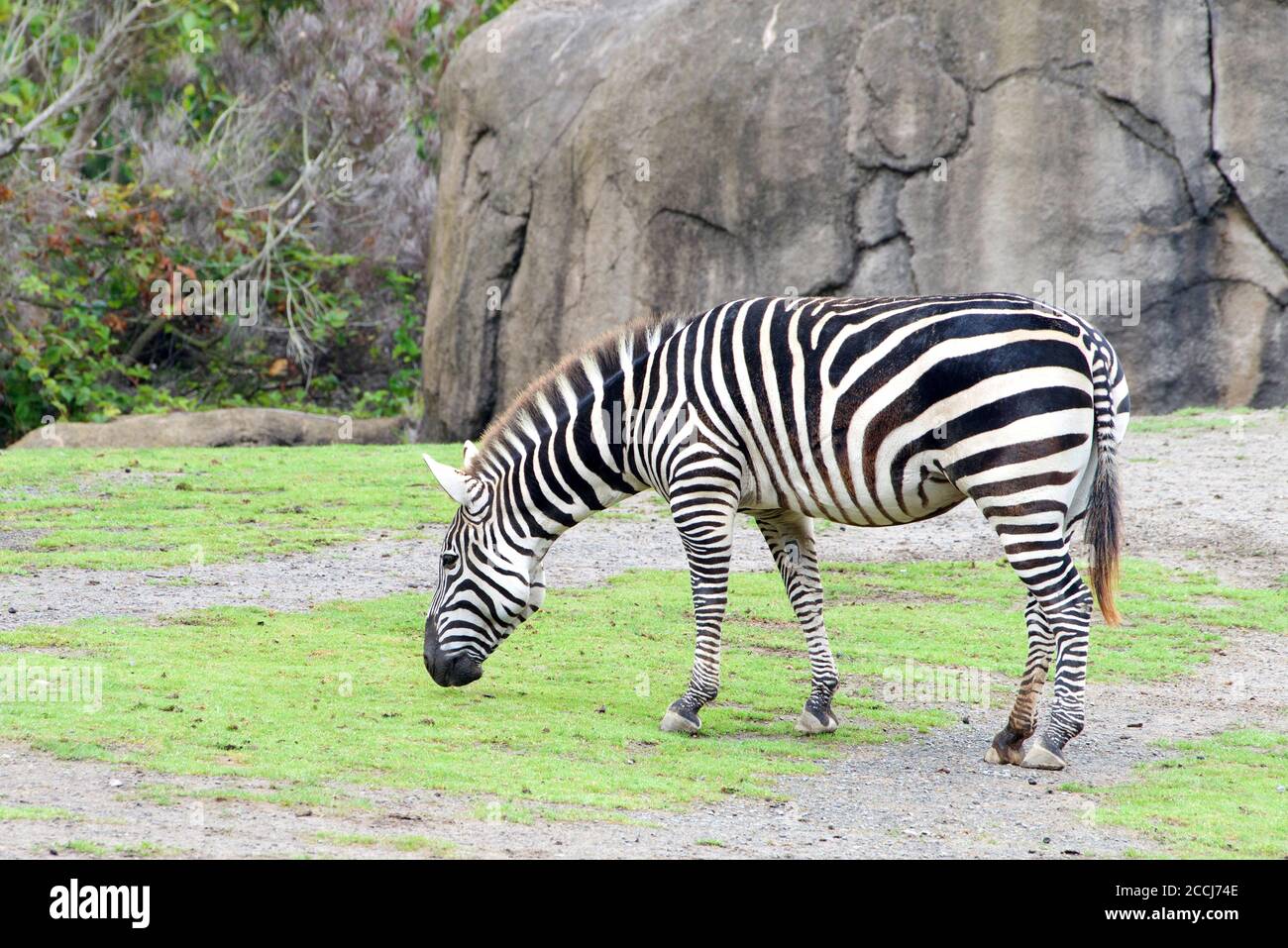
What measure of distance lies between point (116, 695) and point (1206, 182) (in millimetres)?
11656

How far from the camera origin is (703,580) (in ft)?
24.4

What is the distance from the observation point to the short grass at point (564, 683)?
20.9 feet

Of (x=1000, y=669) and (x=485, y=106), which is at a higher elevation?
(x=485, y=106)

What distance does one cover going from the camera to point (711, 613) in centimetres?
750

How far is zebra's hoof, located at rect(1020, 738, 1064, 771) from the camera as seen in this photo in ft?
22.6

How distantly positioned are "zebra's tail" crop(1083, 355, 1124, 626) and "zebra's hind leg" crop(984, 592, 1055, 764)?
0.29 m

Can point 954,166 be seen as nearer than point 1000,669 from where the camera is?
No

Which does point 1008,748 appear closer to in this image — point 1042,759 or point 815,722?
point 1042,759

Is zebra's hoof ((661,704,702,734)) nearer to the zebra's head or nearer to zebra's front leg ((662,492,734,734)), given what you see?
zebra's front leg ((662,492,734,734))

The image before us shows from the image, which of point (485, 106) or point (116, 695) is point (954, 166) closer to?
point (485, 106)

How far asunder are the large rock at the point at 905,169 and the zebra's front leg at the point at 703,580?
8.77 m

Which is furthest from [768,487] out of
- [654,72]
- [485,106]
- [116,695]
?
[485,106]
